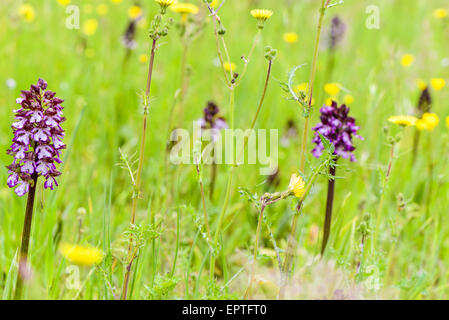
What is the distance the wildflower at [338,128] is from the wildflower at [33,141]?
867mm

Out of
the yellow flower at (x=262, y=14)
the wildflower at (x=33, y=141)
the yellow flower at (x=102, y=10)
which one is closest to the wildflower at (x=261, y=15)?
the yellow flower at (x=262, y=14)

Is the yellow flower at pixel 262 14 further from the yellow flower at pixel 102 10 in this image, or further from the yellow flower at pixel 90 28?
the yellow flower at pixel 102 10

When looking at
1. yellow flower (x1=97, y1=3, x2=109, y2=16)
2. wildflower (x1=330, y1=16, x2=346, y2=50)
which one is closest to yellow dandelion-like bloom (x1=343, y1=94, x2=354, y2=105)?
wildflower (x1=330, y1=16, x2=346, y2=50)

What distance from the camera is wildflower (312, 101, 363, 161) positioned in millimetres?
1725

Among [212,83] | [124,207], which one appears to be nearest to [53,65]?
[212,83]

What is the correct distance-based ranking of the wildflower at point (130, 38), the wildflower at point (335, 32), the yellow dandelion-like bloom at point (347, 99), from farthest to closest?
the wildflower at point (335, 32), the wildflower at point (130, 38), the yellow dandelion-like bloom at point (347, 99)

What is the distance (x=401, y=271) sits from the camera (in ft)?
7.01

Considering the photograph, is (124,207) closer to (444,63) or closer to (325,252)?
(325,252)

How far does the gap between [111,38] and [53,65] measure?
747mm

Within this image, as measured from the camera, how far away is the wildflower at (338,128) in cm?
172

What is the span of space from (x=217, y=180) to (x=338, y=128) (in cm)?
110

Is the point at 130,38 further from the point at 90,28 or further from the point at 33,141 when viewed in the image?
the point at 33,141

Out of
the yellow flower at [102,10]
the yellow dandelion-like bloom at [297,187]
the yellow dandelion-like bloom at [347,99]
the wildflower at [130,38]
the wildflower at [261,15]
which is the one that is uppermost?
the yellow flower at [102,10]

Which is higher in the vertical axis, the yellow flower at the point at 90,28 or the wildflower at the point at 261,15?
the yellow flower at the point at 90,28
